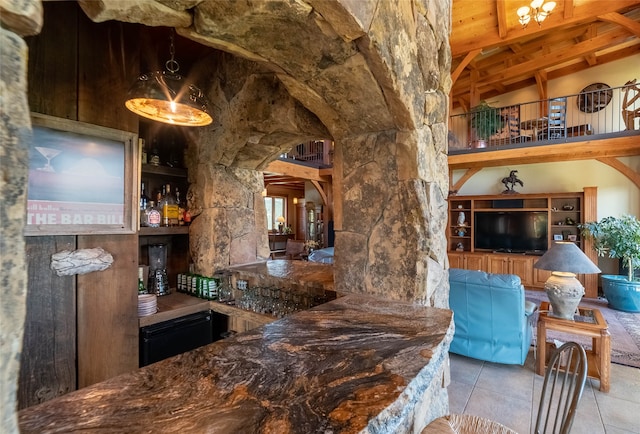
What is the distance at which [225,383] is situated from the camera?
0.75m

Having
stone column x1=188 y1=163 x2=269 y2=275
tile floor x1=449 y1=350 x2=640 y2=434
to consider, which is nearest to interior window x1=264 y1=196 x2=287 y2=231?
stone column x1=188 y1=163 x2=269 y2=275

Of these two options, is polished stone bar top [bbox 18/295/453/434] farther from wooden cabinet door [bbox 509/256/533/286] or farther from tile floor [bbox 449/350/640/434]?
wooden cabinet door [bbox 509/256/533/286]

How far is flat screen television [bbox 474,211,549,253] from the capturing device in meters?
6.31

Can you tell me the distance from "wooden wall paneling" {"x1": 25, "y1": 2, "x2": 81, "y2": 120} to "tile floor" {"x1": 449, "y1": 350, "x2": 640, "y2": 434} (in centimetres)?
311

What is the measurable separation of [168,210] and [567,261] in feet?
11.4

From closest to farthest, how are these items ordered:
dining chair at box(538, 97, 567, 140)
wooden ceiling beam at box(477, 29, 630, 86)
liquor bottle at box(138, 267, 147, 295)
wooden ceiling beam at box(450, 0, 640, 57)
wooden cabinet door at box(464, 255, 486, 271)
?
liquor bottle at box(138, 267, 147, 295)
wooden ceiling beam at box(450, 0, 640, 57)
wooden ceiling beam at box(477, 29, 630, 86)
dining chair at box(538, 97, 567, 140)
wooden cabinet door at box(464, 255, 486, 271)

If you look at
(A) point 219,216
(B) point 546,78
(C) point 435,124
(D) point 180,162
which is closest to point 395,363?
(C) point 435,124

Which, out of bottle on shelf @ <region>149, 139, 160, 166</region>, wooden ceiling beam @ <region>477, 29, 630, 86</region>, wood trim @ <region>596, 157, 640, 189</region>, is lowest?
bottle on shelf @ <region>149, 139, 160, 166</region>

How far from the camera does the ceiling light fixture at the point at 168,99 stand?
4.86ft

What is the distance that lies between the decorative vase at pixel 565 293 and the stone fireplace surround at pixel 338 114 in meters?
1.74

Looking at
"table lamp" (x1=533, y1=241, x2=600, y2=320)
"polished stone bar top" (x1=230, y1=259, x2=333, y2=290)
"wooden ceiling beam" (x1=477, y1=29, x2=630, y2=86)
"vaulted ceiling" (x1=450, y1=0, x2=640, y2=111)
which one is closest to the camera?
"polished stone bar top" (x1=230, y1=259, x2=333, y2=290)

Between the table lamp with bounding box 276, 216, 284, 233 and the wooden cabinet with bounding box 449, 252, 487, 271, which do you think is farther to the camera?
the table lamp with bounding box 276, 216, 284, 233

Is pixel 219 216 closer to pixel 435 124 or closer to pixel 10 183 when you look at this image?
pixel 435 124

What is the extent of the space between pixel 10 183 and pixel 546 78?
10238 millimetres
